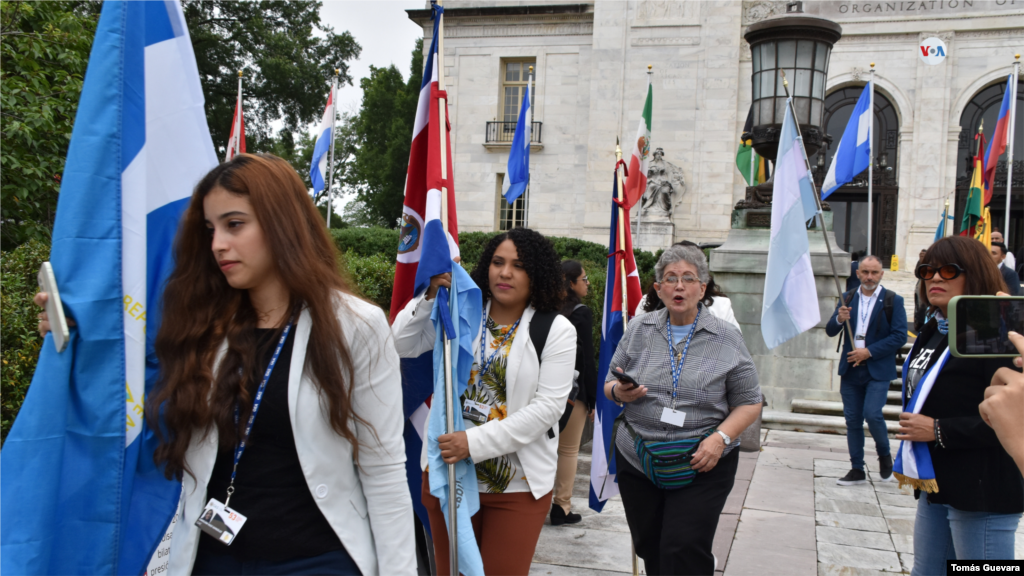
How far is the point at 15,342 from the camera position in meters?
2.96

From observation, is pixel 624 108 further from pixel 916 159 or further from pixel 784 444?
pixel 784 444

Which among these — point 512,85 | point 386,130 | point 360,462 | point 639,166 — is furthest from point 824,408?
point 386,130

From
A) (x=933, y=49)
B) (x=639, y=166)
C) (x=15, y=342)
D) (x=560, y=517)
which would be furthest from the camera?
(x=933, y=49)

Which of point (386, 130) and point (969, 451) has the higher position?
point (386, 130)

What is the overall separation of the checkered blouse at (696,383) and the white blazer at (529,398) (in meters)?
0.44

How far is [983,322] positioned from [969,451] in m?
1.78

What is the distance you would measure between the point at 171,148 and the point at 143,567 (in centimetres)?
110

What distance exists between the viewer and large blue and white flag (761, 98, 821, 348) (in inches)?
244

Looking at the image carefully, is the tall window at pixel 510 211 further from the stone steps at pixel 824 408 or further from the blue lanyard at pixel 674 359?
the blue lanyard at pixel 674 359

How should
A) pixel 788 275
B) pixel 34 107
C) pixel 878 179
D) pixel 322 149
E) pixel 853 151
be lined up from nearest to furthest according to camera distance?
1. pixel 34 107
2. pixel 788 275
3. pixel 853 151
4. pixel 322 149
5. pixel 878 179

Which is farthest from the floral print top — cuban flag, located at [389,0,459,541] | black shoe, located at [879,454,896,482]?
black shoe, located at [879,454,896,482]

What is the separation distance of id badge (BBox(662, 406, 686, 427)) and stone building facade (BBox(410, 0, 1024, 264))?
20818 mm

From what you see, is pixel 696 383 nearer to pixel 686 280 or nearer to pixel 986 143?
pixel 686 280

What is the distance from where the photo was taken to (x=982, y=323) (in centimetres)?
157
